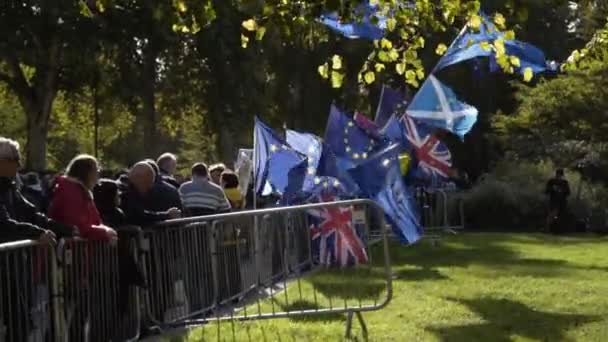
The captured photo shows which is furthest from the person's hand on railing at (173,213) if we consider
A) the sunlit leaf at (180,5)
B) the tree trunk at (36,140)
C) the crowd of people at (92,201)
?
the tree trunk at (36,140)

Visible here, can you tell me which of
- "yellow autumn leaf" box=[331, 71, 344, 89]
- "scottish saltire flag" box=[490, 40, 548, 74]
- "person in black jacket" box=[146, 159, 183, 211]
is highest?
"scottish saltire flag" box=[490, 40, 548, 74]

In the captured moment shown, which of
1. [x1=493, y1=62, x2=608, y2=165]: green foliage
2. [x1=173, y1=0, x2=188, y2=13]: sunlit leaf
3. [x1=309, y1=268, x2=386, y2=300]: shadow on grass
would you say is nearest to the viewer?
[x1=173, y1=0, x2=188, y2=13]: sunlit leaf

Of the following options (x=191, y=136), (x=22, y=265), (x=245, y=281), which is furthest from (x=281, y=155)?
(x=191, y=136)

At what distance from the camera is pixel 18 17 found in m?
30.0

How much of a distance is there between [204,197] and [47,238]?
496cm

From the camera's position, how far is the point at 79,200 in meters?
8.28

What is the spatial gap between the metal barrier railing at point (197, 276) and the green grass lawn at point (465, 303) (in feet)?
0.38

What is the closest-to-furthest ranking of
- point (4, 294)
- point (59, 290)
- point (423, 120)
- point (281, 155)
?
point (4, 294) → point (59, 290) → point (281, 155) → point (423, 120)

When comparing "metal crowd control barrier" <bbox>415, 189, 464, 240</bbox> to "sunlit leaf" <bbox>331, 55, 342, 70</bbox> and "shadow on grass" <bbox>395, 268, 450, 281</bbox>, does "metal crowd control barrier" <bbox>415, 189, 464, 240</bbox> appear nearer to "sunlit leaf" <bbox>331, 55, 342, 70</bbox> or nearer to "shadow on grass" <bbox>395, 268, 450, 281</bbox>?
"shadow on grass" <bbox>395, 268, 450, 281</bbox>

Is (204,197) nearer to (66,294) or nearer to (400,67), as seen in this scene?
(66,294)

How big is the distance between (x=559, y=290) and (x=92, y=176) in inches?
283

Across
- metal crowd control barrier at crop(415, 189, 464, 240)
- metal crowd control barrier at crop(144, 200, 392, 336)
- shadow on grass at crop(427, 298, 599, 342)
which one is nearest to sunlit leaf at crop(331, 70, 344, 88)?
metal crowd control barrier at crop(144, 200, 392, 336)

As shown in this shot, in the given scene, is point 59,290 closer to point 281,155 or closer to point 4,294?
point 4,294

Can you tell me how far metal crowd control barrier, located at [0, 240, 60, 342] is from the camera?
694 cm
